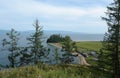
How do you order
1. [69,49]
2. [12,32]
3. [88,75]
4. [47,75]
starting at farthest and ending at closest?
[69,49]
[12,32]
[88,75]
[47,75]

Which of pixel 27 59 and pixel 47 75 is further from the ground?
pixel 47 75

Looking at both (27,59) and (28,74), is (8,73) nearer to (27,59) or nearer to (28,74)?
(28,74)

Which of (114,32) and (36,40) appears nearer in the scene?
(114,32)

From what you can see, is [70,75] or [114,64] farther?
[114,64]

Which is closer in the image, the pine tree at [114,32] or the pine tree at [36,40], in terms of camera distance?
the pine tree at [114,32]

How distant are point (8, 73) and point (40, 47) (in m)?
47.9

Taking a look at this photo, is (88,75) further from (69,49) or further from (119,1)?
(69,49)

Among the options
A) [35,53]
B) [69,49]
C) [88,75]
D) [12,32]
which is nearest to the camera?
[88,75]

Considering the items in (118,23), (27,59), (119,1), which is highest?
(119,1)

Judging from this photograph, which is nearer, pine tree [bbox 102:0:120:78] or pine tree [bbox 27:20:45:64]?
pine tree [bbox 102:0:120:78]

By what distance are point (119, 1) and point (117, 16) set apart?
5.28ft

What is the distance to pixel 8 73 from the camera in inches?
301

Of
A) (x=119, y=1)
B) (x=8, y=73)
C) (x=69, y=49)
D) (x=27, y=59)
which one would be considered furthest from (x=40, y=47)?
(x=8, y=73)

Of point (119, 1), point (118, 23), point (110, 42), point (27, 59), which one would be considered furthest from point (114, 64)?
point (27, 59)
